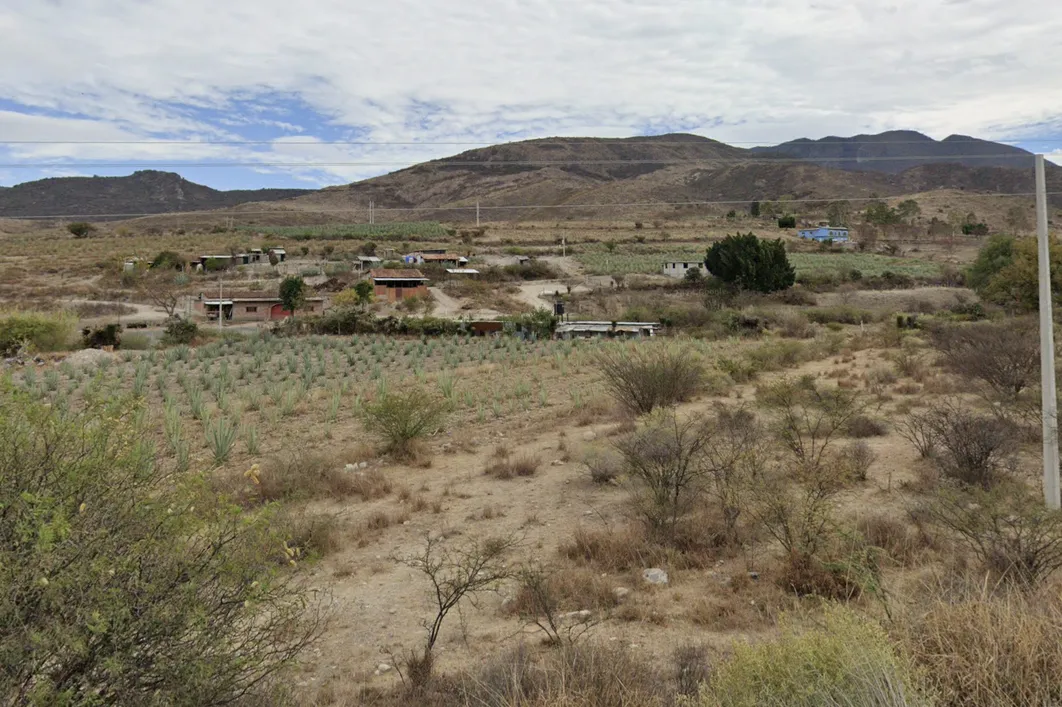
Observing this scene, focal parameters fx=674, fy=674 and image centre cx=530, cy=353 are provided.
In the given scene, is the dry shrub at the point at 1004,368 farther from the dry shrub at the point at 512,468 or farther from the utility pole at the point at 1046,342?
the dry shrub at the point at 512,468

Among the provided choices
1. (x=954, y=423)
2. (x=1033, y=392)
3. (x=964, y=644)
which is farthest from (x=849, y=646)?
(x=1033, y=392)

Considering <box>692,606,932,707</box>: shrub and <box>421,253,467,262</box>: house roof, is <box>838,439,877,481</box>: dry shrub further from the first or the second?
<box>421,253,467,262</box>: house roof

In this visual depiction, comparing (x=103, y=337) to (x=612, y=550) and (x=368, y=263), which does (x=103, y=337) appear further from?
(x=368, y=263)

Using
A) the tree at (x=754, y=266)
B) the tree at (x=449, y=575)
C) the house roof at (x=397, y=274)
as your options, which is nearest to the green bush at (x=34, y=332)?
the house roof at (x=397, y=274)

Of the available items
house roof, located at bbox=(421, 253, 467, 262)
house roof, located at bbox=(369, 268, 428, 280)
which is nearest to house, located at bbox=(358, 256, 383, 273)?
house roof, located at bbox=(369, 268, 428, 280)

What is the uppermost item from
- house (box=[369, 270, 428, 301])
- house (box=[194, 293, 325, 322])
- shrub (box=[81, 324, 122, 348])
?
house (box=[369, 270, 428, 301])

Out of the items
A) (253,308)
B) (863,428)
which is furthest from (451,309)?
(863,428)

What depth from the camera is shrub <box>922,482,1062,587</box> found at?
638 centimetres

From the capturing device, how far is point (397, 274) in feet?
219

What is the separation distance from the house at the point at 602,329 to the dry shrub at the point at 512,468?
85.8 ft

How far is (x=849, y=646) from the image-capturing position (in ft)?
12.5

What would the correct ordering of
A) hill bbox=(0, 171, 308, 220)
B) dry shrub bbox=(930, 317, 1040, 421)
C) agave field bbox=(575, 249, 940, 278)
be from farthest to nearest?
hill bbox=(0, 171, 308, 220)
agave field bbox=(575, 249, 940, 278)
dry shrub bbox=(930, 317, 1040, 421)

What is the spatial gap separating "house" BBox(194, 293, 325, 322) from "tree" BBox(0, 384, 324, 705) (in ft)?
172

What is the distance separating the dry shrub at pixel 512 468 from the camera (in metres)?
12.3
